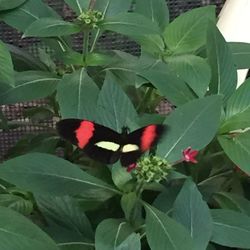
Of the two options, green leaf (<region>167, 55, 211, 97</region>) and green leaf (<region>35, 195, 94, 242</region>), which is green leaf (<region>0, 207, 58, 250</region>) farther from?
green leaf (<region>167, 55, 211, 97</region>)

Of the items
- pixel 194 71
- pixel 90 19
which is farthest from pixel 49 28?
pixel 194 71

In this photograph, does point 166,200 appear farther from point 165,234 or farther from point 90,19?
point 90,19

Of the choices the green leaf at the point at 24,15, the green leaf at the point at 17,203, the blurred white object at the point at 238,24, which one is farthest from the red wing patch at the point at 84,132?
the blurred white object at the point at 238,24

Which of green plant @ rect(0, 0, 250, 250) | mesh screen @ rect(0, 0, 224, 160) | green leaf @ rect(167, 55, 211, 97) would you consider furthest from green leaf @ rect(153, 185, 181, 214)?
mesh screen @ rect(0, 0, 224, 160)

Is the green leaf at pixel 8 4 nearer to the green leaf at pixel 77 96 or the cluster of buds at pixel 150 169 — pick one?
the green leaf at pixel 77 96

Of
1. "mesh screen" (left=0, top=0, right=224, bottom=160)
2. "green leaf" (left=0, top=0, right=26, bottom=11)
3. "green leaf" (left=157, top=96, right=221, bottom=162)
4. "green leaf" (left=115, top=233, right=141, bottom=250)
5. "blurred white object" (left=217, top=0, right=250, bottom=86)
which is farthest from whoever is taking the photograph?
"mesh screen" (left=0, top=0, right=224, bottom=160)

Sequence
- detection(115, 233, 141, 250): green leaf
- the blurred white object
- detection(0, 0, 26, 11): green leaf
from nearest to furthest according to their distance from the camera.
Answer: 1. detection(115, 233, 141, 250): green leaf
2. detection(0, 0, 26, 11): green leaf
3. the blurred white object

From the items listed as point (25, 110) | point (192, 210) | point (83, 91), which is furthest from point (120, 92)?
point (25, 110)

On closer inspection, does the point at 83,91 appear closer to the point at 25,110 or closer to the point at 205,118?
the point at 205,118

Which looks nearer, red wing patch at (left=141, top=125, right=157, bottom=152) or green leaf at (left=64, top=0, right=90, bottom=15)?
red wing patch at (left=141, top=125, right=157, bottom=152)
